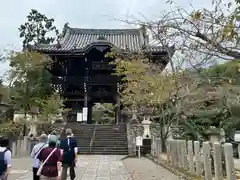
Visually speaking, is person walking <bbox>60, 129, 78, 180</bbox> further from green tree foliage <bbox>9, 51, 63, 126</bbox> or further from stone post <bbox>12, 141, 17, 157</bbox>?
green tree foliage <bbox>9, 51, 63, 126</bbox>

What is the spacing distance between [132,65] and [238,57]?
56.3 feet

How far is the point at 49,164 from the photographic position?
22.0 ft

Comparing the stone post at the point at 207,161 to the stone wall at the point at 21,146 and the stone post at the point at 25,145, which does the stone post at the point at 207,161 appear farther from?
the stone post at the point at 25,145

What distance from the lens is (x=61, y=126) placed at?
2912 centimetres

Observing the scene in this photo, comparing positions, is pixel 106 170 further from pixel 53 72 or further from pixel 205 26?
pixel 53 72

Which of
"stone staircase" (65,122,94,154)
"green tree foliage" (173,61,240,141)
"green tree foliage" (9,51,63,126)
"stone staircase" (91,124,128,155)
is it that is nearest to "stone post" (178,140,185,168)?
"green tree foliage" (173,61,240,141)

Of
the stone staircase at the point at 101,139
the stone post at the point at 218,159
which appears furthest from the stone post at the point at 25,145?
the stone post at the point at 218,159

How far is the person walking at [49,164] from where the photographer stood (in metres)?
6.66

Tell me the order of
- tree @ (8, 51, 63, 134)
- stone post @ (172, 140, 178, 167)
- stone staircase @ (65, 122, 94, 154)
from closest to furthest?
stone post @ (172, 140, 178, 167), stone staircase @ (65, 122, 94, 154), tree @ (8, 51, 63, 134)

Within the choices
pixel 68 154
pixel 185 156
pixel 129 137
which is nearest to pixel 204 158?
pixel 185 156

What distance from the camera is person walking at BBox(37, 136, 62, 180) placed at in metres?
6.66

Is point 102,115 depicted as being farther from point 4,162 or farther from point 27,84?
point 4,162

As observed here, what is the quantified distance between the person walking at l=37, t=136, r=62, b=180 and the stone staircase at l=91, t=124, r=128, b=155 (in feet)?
58.1

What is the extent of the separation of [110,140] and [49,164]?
67.5 ft
